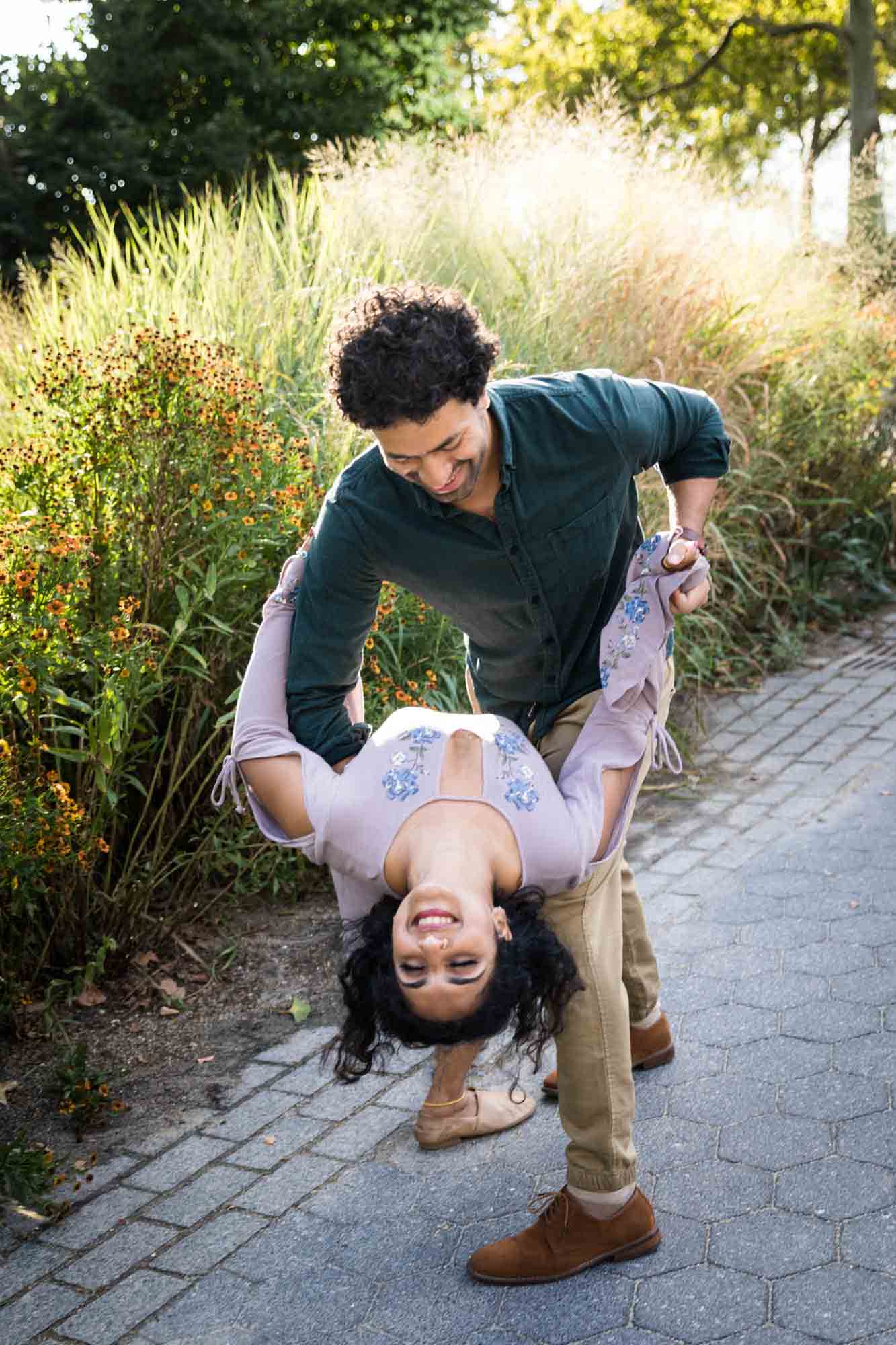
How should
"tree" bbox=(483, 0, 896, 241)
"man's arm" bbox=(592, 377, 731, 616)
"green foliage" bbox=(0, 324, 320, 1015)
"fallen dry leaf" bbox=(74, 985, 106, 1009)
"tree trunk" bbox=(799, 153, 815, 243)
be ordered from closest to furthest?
"man's arm" bbox=(592, 377, 731, 616) < "green foliage" bbox=(0, 324, 320, 1015) < "fallen dry leaf" bbox=(74, 985, 106, 1009) < "tree trunk" bbox=(799, 153, 815, 243) < "tree" bbox=(483, 0, 896, 241)

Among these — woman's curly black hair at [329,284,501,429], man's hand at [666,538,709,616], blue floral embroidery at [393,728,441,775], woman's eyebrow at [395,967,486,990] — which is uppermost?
woman's curly black hair at [329,284,501,429]

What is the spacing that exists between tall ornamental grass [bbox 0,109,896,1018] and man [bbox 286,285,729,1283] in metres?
0.96

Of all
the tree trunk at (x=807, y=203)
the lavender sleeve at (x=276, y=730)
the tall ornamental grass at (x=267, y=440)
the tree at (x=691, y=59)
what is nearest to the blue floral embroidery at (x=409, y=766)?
the lavender sleeve at (x=276, y=730)

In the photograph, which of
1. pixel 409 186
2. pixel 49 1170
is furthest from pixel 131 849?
pixel 409 186

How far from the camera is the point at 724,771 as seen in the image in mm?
5445

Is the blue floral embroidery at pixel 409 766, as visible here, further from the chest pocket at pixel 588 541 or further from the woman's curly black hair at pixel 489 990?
the chest pocket at pixel 588 541

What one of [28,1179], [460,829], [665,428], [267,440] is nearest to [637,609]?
[665,428]

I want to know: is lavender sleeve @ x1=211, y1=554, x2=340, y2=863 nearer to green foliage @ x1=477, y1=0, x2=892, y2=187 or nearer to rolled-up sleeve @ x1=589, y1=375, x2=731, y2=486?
rolled-up sleeve @ x1=589, y1=375, x2=731, y2=486

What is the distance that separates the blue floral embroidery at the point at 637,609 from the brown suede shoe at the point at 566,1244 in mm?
1155

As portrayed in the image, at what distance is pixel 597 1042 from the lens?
7.89 ft

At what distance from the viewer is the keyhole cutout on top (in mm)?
2291

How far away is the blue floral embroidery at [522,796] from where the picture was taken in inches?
89.0

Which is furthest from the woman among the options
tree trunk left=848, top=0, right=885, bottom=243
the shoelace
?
tree trunk left=848, top=0, right=885, bottom=243

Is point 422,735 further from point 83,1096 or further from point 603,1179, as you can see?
point 83,1096
